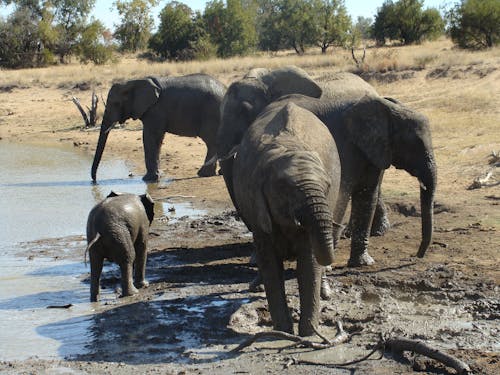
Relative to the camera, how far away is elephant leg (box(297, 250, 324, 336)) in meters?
6.14

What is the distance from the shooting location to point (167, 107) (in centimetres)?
1598

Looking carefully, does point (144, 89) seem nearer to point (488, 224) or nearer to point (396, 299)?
point (488, 224)

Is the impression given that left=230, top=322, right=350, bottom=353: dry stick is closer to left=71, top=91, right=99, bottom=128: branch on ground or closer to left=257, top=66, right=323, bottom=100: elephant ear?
left=257, top=66, right=323, bottom=100: elephant ear

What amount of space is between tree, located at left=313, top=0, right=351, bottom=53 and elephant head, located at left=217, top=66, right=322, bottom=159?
35.9m

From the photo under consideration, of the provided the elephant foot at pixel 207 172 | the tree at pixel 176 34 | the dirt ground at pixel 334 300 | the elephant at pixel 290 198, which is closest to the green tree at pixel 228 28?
A: the tree at pixel 176 34

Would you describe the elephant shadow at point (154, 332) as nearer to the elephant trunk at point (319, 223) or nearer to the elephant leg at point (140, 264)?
the elephant leg at point (140, 264)

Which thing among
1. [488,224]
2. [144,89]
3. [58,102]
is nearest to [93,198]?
[144,89]

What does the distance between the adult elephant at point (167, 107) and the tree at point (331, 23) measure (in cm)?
2904

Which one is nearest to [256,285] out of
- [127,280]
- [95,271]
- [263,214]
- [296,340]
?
[127,280]

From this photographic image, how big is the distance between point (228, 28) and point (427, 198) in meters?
37.3

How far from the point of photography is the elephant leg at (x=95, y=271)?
7801 mm

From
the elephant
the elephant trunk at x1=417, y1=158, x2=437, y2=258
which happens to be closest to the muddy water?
the elephant

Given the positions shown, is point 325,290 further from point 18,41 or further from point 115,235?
point 18,41

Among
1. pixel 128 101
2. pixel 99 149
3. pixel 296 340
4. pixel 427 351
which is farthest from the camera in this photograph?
pixel 128 101
